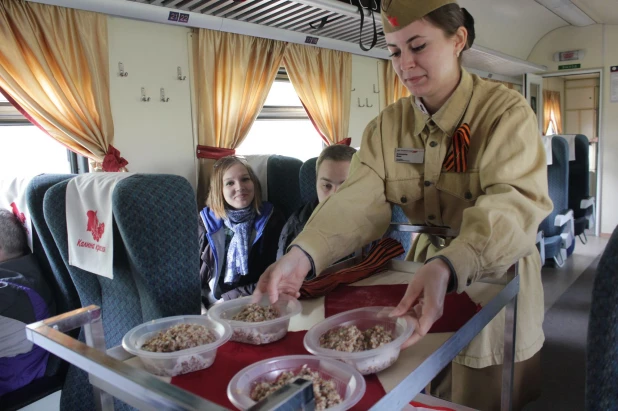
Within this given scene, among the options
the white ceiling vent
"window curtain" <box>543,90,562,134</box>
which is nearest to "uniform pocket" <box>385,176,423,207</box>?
the white ceiling vent

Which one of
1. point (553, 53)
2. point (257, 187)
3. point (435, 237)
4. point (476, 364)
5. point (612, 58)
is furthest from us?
point (553, 53)

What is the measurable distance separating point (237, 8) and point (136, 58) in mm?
924

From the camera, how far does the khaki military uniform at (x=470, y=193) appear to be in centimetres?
108

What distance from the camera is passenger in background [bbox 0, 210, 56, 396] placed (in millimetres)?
2109

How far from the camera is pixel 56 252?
2.17m

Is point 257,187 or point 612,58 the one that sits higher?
point 612,58

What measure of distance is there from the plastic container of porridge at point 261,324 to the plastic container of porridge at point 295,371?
15 centimetres

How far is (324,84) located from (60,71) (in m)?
2.92

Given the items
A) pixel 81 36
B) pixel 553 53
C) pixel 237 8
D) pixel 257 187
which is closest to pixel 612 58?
pixel 553 53

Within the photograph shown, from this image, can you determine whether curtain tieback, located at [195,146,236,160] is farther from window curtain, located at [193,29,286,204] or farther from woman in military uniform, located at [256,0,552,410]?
woman in military uniform, located at [256,0,552,410]

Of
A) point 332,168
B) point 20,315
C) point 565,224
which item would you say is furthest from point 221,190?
point 565,224

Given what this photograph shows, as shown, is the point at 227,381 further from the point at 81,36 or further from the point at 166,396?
the point at 81,36

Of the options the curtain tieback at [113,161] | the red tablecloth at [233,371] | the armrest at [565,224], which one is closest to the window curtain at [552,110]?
the armrest at [565,224]

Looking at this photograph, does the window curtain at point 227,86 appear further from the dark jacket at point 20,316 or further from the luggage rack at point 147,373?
the luggage rack at point 147,373
